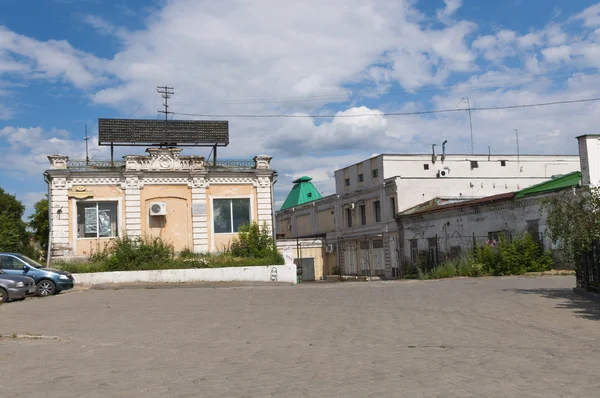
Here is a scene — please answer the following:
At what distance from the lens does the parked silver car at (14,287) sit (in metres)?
20.2

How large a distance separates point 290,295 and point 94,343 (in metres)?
10.1

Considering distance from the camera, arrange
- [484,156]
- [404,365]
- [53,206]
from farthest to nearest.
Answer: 1. [484,156]
2. [53,206]
3. [404,365]

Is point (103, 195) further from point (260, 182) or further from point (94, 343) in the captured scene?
point (94, 343)

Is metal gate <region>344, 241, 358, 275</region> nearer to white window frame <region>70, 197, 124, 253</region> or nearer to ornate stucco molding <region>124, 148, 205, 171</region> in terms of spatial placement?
ornate stucco molding <region>124, 148, 205, 171</region>

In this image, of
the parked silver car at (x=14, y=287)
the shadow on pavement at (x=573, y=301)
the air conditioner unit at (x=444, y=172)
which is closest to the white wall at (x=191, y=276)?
the parked silver car at (x=14, y=287)

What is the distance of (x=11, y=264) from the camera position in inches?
944

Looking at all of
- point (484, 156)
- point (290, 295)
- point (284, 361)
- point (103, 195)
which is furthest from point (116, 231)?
point (484, 156)

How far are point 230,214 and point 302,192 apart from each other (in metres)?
36.7

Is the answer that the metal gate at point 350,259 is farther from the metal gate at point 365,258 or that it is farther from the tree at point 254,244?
the tree at point 254,244

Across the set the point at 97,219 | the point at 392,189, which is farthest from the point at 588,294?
the point at 392,189

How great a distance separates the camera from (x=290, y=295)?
20.8m

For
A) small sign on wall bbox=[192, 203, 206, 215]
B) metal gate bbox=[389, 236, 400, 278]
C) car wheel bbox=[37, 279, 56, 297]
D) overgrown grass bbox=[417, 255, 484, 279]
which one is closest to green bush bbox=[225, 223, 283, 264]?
small sign on wall bbox=[192, 203, 206, 215]

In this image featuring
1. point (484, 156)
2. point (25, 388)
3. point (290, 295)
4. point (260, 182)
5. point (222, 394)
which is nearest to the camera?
point (222, 394)

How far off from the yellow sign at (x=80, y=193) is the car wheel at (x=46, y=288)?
8.11 metres
